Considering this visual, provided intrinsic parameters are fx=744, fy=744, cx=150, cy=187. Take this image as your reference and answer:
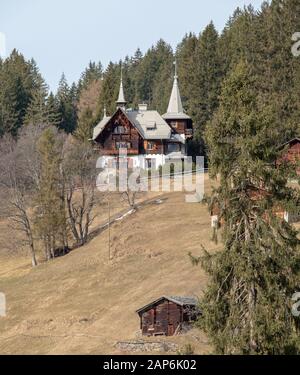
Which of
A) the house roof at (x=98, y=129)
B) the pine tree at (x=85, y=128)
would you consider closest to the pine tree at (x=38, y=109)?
the pine tree at (x=85, y=128)

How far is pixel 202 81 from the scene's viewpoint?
86.1 metres

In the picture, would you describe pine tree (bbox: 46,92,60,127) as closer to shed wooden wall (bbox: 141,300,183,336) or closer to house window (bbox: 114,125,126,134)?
house window (bbox: 114,125,126,134)

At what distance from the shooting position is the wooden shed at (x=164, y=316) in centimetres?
3769

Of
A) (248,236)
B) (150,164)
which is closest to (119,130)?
(150,164)

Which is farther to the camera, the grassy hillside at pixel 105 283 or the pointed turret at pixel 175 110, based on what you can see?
the pointed turret at pixel 175 110

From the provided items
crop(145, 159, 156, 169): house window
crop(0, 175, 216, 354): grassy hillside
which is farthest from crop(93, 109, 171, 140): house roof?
crop(0, 175, 216, 354): grassy hillside

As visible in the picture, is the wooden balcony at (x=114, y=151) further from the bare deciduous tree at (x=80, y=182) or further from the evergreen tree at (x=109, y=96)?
the evergreen tree at (x=109, y=96)

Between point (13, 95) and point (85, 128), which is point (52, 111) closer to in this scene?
point (13, 95)

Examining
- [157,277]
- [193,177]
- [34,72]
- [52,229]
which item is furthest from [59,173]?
[34,72]

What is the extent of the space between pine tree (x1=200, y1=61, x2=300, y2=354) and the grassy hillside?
9.62m

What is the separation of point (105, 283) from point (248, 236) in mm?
27240

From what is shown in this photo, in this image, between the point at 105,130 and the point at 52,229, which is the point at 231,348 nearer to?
the point at 52,229

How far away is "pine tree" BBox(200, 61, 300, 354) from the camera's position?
22.3 metres

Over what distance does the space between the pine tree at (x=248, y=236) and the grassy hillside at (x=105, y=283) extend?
379 inches
